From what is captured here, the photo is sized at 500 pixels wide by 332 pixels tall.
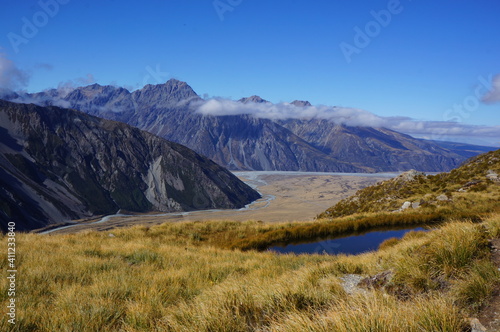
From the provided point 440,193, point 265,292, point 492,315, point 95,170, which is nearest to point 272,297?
point 265,292

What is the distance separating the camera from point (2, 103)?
171375 mm

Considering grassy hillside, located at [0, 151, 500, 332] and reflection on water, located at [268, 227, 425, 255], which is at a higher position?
grassy hillside, located at [0, 151, 500, 332]

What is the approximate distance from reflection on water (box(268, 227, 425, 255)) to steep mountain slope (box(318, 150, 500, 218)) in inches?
250

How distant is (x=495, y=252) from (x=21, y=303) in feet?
32.8

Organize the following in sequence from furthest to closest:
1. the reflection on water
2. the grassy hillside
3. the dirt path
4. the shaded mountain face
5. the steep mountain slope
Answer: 1. the shaded mountain face
2. the steep mountain slope
3. the reflection on water
4. the grassy hillside
5. the dirt path

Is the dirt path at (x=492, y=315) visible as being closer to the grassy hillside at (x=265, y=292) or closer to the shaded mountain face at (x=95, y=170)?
the grassy hillside at (x=265, y=292)

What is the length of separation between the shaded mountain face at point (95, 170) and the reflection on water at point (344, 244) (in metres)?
121

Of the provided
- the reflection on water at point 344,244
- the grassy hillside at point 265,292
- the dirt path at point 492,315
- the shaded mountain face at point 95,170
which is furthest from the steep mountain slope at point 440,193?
the shaded mountain face at point 95,170

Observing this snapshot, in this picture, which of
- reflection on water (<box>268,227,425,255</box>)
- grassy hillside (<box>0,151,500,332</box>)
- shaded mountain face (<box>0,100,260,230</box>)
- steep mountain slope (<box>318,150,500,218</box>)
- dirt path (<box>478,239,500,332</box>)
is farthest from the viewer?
shaded mountain face (<box>0,100,260,230</box>)

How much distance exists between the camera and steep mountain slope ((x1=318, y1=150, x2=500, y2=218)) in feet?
72.5

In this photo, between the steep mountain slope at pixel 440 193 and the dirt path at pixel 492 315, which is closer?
the dirt path at pixel 492 315

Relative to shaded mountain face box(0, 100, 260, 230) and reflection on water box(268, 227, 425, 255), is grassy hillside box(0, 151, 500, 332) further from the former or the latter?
shaded mountain face box(0, 100, 260, 230)

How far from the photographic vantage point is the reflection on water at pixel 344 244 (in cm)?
1568

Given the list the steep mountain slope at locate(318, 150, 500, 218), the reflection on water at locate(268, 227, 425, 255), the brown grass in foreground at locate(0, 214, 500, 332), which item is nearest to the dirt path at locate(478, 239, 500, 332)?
the brown grass in foreground at locate(0, 214, 500, 332)
